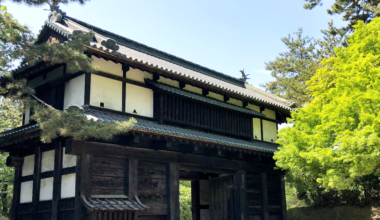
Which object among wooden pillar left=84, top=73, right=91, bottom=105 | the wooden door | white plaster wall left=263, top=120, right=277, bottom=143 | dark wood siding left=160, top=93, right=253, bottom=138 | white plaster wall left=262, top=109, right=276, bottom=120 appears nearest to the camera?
wooden pillar left=84, top=73, right=91, bottom=105

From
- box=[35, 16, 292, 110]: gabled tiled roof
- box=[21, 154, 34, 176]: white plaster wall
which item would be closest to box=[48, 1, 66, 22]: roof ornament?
box=[35, 16, 292, 110]: gabled tiled roof

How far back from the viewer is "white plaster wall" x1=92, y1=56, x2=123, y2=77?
12.2 metres

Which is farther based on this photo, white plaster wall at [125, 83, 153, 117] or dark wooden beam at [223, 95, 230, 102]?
dark wooden beam at [223, 95, 230, 102]

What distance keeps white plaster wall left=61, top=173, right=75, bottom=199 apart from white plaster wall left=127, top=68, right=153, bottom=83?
407cm

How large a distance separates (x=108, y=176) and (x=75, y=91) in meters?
3.14

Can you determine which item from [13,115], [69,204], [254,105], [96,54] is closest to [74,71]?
[96,54]

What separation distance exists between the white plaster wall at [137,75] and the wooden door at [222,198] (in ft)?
20.5

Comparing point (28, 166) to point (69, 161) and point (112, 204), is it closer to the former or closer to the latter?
point (69, 161)

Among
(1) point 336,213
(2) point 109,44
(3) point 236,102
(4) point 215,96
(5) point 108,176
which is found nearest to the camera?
(5) point 108,176

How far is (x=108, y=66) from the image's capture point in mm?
12477

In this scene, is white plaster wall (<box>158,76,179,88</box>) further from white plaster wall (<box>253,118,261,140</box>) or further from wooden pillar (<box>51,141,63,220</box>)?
white plaster wall (<box>253,118,261,140</box>)

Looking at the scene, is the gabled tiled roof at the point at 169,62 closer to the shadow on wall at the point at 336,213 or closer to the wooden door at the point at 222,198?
the wooden door at the point at 222,198

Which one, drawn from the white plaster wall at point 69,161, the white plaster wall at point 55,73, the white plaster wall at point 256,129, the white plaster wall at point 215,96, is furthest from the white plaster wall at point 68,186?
the white plaster wall at point 256,129

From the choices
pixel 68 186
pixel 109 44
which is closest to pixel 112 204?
pixel 68 186
